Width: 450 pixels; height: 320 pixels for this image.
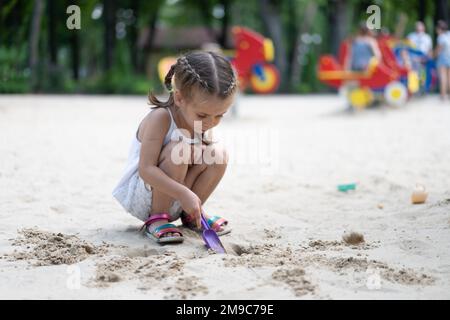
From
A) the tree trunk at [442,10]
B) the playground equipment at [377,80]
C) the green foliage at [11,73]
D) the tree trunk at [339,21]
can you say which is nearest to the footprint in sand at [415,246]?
the playground equipment at [377,80]

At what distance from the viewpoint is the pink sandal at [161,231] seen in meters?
2.35

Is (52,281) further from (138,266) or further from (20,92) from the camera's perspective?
(20,92)

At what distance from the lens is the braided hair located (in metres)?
2.20

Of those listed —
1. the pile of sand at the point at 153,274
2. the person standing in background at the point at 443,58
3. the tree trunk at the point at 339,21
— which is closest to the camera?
the pile of sand at the point at 153,274

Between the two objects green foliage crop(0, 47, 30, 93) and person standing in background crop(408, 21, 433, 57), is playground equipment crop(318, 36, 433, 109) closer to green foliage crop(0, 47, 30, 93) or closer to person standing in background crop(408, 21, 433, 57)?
person standing in background crop(408, 21, 433, 57)

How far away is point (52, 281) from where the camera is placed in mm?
1878

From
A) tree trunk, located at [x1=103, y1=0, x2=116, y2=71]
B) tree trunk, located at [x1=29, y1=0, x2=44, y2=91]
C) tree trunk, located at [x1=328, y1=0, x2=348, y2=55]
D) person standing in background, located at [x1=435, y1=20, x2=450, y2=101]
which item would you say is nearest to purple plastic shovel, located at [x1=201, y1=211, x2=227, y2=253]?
person standing in background, located at [x1=435, y1=20, x2=450, y2=101]

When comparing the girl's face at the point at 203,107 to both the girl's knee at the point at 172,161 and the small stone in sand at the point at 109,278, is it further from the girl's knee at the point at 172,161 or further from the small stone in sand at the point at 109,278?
the small stone in sand at the point at 109,278

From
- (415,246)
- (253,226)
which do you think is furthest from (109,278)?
(415,246)

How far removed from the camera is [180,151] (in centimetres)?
237

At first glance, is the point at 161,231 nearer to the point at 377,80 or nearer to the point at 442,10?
the point at 377,80

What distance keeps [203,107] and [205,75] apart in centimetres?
12

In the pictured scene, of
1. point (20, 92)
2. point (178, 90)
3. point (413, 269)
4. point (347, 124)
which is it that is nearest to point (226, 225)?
point (178, 90)

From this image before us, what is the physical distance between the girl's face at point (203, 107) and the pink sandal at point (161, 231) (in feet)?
1.36
